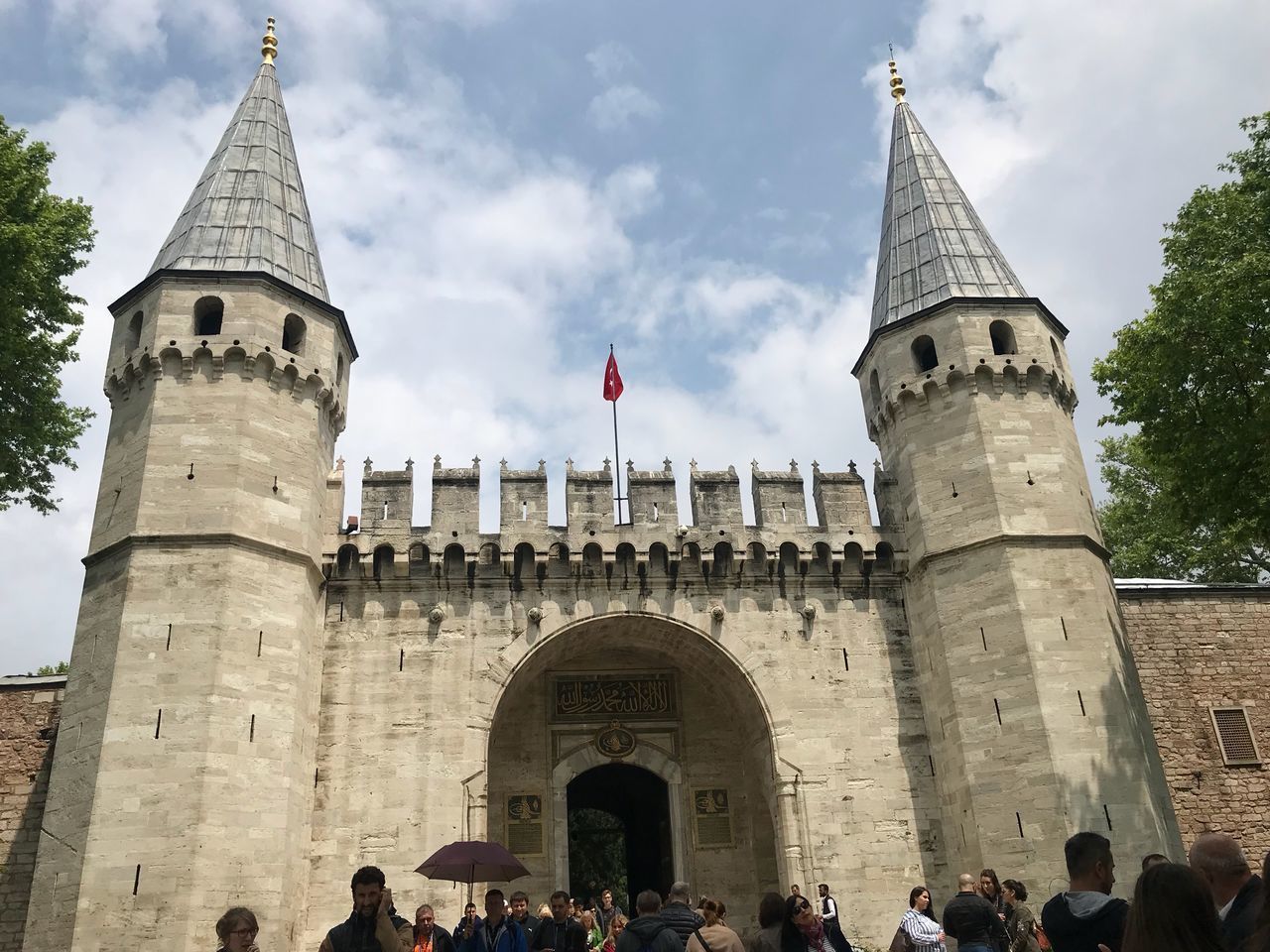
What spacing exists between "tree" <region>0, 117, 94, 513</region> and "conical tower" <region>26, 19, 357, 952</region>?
1.12 meters

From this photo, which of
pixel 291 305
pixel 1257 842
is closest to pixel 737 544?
pixel 291 305

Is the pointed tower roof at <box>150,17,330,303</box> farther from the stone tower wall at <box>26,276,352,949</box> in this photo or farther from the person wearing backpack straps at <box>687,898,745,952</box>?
the person wearing backpack straps at <box>687,898,745,952</box>

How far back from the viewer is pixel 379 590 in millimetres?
17703

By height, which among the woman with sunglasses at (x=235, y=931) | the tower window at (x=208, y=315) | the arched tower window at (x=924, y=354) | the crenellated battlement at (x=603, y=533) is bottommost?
the woman with sunglasses at (x=235, y=931)

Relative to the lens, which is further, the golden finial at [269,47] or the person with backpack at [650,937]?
the golden finial at [269,47]

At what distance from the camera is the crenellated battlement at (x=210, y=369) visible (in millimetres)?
17141

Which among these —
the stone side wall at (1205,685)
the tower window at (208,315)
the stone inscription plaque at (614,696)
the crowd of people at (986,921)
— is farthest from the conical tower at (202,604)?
the stone side wall at (1205,685)

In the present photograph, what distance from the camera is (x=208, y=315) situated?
18.2m

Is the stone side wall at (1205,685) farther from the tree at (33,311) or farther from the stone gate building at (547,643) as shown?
the tree at (33,311)

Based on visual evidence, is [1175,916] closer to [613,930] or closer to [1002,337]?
[613,930]

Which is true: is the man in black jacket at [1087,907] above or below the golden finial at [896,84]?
below

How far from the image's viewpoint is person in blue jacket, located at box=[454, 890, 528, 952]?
7762 mm

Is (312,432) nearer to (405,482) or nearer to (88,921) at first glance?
(405,482)

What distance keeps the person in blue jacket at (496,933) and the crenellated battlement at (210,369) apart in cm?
1175
